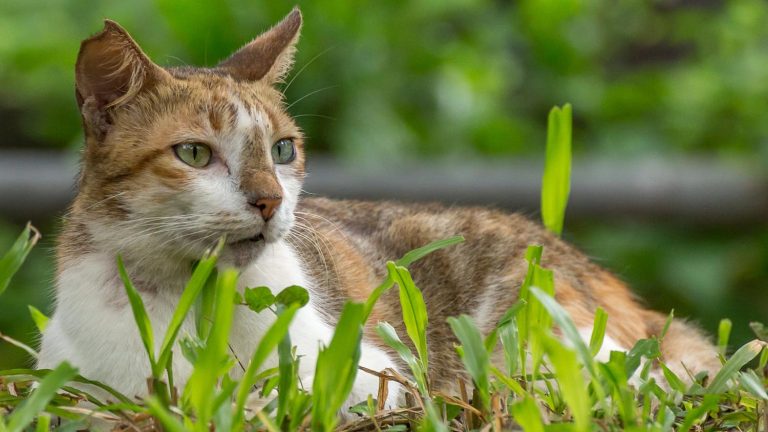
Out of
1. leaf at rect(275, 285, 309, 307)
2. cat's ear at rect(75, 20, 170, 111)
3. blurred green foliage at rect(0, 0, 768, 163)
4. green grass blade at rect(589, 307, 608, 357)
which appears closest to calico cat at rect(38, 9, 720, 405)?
cat's ear at rect(75, 20, 170, 111)

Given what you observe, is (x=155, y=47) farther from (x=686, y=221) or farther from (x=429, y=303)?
(x=429, y=303)

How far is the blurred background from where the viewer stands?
6.40 meters

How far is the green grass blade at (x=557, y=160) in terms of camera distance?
3.29 meters

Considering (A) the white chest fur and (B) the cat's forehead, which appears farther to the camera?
(B) the cat's forehead

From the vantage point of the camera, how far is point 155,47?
680cm

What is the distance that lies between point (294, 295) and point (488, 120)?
4.48 metres

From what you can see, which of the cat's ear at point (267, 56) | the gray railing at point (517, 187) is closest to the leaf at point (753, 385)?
the cat's ear at point (267, 56)

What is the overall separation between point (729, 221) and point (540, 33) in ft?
5.61

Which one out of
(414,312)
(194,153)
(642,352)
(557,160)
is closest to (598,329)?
(642,352)

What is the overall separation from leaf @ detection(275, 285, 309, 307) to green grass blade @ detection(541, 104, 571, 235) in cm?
101

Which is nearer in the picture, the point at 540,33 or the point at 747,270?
the point at 747,270

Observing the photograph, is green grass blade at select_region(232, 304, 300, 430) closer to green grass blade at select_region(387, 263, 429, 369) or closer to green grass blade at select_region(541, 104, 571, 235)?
green grass blade at select_region(387, 263, 429, 369)

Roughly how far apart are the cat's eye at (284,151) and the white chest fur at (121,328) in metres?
0.23

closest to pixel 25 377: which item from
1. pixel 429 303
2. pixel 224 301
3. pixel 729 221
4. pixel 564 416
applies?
pixel 224 301
